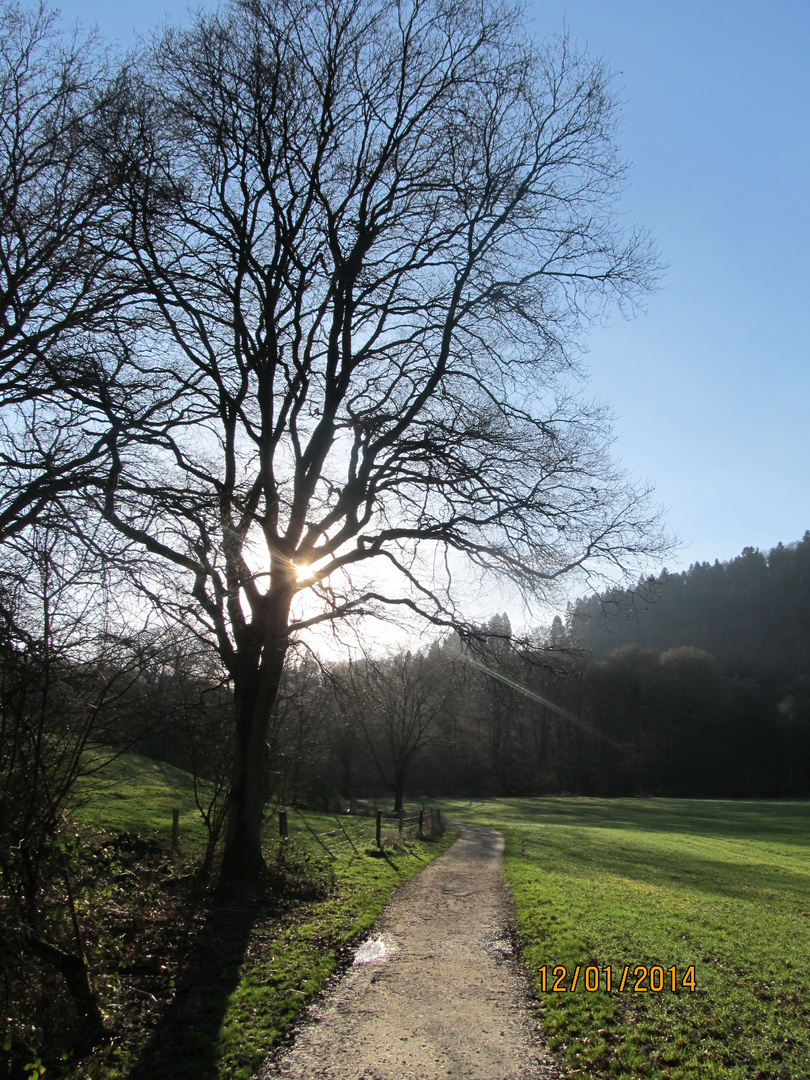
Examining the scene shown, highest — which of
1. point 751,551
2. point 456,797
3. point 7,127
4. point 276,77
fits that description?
point 751,551

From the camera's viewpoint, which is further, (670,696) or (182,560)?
(670,696)

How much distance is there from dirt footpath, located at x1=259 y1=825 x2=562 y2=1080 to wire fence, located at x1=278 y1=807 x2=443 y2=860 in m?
6.48

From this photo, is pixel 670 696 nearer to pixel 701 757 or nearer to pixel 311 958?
pixel 701 757

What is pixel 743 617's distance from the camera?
86812 millimetres

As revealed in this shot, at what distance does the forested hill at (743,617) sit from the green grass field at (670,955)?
62.3 metres

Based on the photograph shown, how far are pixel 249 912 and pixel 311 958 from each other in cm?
213

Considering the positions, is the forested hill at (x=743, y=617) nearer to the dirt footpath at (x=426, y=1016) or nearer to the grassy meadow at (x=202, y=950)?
the grassy meadow at (x=202, y=950)

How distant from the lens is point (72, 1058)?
484 centimetres

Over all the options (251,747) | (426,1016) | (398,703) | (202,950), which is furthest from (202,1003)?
(398,703)

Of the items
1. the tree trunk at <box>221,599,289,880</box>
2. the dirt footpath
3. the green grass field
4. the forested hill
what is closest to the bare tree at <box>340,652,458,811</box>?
the tree trunk at <box>221,599,289,880</box>

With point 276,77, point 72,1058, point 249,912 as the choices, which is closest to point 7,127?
point 276,77

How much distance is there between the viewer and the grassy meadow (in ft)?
16.9

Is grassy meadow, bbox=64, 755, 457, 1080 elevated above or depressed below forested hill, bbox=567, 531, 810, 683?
below

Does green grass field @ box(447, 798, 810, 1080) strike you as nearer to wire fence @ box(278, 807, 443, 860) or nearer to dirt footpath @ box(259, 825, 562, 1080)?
dirt footpath @ box(259, 825, 562, 1080)
